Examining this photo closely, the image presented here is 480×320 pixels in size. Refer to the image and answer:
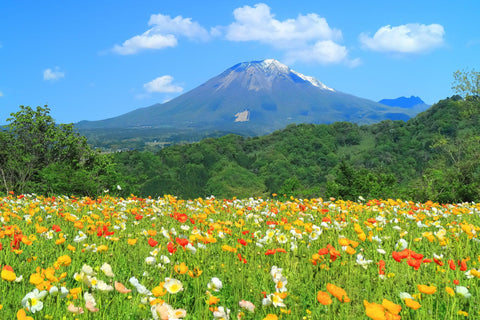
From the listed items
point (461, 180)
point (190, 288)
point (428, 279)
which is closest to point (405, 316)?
point (428, 279)

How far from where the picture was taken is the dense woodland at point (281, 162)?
15.7 m

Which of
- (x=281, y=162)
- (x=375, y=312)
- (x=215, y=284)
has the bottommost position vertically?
(x=281, y=162)

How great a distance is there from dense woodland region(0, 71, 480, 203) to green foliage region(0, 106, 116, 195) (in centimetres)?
5

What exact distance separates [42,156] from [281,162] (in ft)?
205

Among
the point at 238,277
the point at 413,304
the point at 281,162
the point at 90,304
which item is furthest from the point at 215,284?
the point at 281,162

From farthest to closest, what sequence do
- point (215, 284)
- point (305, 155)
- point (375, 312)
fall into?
point (305, 155) < point (215, 284) < point (375, 312)

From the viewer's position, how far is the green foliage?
15.3 m

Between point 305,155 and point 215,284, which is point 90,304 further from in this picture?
point 305,155

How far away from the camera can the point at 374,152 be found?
76.8m

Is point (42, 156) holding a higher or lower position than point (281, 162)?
higher

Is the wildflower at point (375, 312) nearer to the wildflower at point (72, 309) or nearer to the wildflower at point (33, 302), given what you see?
the wildflower at point (72, 309)

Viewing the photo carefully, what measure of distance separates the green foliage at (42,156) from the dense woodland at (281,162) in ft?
0.15

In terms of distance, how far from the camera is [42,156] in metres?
16.7

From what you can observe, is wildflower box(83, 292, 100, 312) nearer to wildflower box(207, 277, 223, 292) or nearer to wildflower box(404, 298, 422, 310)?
wildflower box(207, 277, 223, 292)
